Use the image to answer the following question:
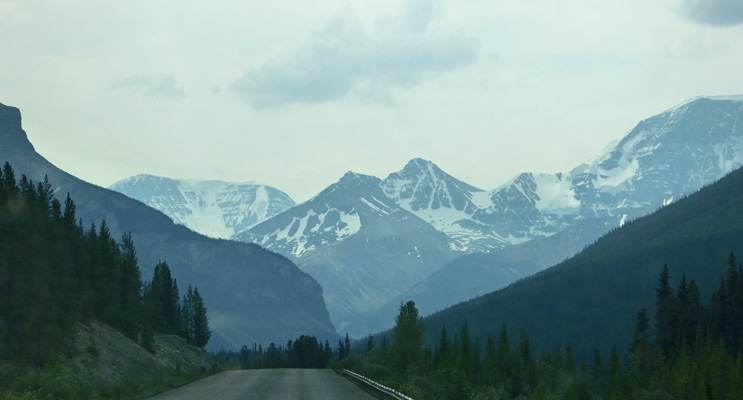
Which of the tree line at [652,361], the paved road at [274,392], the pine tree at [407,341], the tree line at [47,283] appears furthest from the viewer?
the pine tree at [407,341]

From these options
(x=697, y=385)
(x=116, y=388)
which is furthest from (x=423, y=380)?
(x=697, y=385)

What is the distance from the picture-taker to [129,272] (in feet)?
433

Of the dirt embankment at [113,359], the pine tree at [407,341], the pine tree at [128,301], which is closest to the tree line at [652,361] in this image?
the pine tree at [407,341]

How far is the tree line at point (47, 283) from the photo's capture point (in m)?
65.2

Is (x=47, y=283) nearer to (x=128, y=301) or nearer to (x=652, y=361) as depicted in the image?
(x=128, y=301)

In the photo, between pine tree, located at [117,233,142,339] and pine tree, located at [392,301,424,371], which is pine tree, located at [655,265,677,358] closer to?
pine tree, located at [392,301,424,371]

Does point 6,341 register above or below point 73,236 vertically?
below

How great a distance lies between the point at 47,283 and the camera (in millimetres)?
70125

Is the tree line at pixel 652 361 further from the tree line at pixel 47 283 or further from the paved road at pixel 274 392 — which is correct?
the paved road at pixel 274 392

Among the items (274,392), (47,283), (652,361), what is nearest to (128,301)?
(47,283)

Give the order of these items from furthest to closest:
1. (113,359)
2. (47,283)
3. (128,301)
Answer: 1. (128,301)
2. (113,359)
3. (47,283)

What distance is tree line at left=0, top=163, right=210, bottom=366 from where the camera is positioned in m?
65.2

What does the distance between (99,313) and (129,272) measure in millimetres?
29642

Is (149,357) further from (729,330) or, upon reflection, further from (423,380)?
(729,330)
